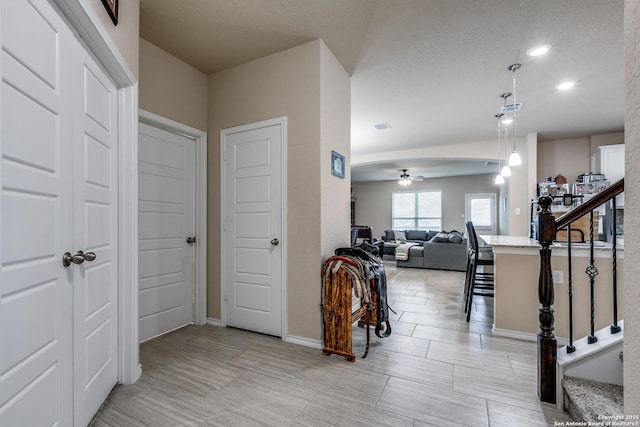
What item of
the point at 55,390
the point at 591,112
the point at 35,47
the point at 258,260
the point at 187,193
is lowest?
the point at 55,390

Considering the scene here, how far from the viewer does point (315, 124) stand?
2.57 meters

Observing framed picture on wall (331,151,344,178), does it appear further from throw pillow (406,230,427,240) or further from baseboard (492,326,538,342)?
throw pillow (406,230,427,240)

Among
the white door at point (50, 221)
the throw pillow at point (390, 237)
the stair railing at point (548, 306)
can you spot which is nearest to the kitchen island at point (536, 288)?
the stair railing at point (548, 306)

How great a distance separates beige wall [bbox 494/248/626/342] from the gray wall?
26.4 feet

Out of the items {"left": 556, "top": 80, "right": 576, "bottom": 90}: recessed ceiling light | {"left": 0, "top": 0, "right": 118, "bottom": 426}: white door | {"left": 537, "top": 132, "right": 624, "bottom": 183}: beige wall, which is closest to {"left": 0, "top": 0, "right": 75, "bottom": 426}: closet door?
{"left": 0, "top": 0, "right": 118, "bottom": 426}: white door

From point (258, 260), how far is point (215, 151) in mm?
1248

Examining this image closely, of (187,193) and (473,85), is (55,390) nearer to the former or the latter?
(187,193)

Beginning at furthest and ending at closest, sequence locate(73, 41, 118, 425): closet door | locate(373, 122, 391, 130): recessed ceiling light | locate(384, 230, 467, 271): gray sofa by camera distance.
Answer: locate(384, 230, 467, 271): gray sofa, locate(373, 122, 391, 130): recessed ceiling light, locate(73, 41, 118, 425): closet door

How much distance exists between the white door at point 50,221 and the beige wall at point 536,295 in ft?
10.5

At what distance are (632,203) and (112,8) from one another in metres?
2.43

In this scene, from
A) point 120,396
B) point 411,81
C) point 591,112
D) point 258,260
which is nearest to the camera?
point 120,396

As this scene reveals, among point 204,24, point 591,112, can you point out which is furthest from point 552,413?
point 591,112

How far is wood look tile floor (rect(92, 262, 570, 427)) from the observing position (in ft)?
5.31

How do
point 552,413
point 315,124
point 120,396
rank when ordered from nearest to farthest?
1. point 552,413
2. point 120,396
3. point 315,124
